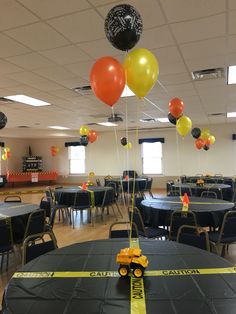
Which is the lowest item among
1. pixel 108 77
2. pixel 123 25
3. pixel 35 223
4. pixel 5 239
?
pixel 5 239

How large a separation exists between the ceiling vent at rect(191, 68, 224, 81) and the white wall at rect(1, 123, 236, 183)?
25.1 feet

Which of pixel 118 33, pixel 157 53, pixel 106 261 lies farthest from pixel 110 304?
pixel 157 53

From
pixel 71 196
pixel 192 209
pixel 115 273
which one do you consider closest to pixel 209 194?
pixel 192 209

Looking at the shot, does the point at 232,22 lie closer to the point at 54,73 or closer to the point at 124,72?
the point at 124,72

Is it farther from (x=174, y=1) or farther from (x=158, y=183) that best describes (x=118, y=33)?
(x=158, y=183)

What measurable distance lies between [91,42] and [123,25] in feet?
4.28

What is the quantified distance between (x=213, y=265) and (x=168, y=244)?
0.58 meters

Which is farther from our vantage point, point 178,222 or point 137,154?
point 137,154

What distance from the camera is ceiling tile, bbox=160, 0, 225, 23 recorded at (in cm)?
240

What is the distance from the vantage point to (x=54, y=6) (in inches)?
95.0

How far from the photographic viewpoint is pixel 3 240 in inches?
132

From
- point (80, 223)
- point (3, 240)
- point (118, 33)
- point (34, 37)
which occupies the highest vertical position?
point (34, 37)

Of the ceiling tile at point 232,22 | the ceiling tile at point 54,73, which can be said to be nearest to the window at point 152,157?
the ceiling tile at point 54,73

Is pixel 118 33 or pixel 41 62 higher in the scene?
pixel 41 62
